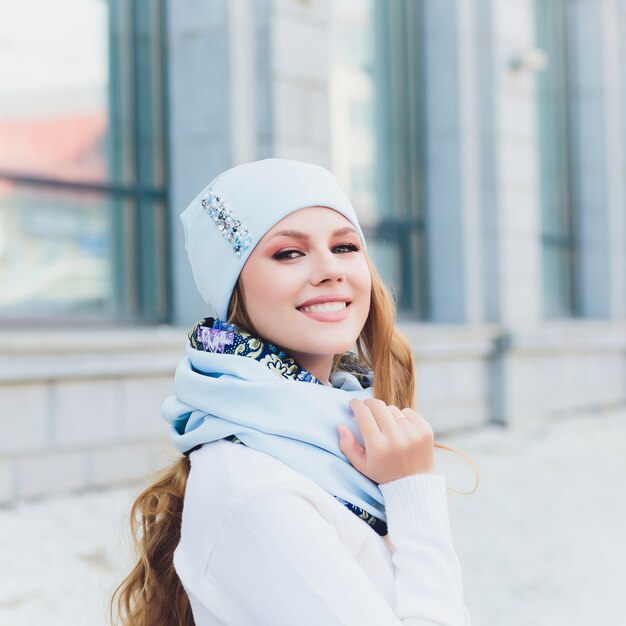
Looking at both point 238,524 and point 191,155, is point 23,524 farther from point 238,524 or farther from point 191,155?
point 238,524

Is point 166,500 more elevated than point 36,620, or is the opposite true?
point 166,500

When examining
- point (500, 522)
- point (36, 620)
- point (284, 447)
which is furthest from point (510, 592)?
point (284, 447)

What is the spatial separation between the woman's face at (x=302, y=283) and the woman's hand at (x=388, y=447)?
0.18m

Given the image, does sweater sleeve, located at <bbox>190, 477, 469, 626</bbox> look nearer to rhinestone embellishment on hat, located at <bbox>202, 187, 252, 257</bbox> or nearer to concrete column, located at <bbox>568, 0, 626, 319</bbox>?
rhinestone embellishment on hat, located at <bbox>202, 187, 252, 257</bbox>

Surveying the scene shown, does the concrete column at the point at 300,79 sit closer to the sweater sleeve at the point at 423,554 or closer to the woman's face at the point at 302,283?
the woman's face at the point at 302,283

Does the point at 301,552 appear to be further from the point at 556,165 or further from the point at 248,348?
the point at 556,165

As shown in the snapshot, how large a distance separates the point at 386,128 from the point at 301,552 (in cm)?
810

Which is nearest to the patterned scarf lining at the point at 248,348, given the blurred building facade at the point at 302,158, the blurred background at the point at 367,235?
the blurred building facade at the point at 302,158

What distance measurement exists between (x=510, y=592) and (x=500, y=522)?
3.90 feet

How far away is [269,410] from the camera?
1.51 m

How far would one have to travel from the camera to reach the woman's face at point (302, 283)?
160cm

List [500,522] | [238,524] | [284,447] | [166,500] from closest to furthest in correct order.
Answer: [238,524] < [284,447] < [166,500] < [500,522]

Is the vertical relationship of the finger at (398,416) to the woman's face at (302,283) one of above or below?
below

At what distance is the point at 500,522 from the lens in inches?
206
